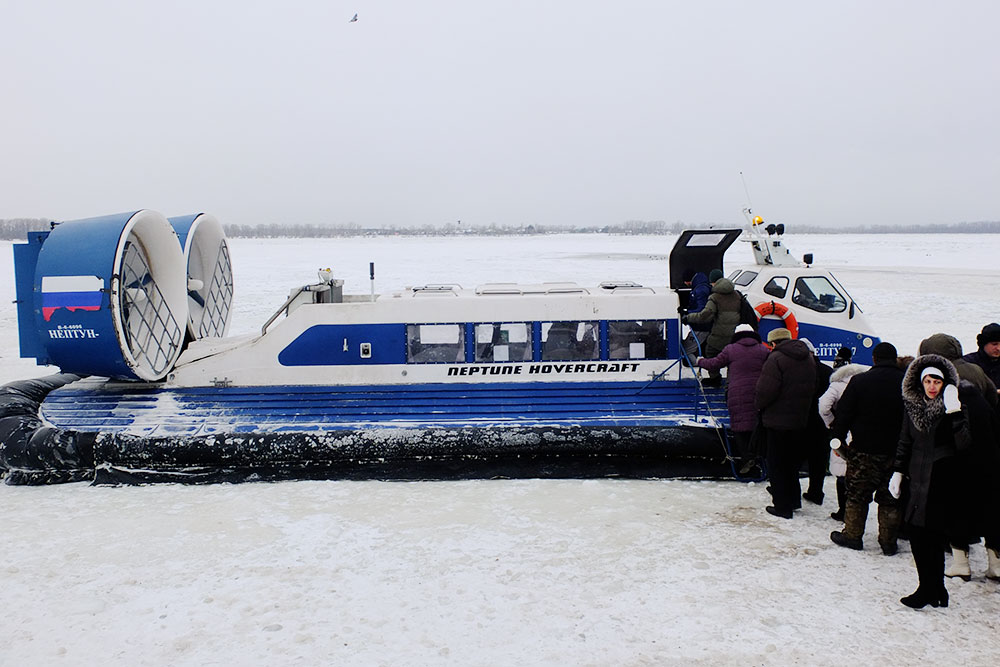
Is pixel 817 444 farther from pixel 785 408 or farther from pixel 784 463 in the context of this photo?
pixel 785 408

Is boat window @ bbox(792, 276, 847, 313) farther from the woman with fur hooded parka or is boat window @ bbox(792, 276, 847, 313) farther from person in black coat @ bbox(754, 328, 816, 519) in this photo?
the woman with fur hooded parka

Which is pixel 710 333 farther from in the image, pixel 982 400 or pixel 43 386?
pixel 43 386

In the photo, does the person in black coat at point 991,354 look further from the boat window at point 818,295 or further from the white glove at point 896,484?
the boat window at point 818,295

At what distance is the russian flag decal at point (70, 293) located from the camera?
5789mm

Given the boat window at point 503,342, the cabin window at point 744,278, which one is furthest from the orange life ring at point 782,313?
the boat window at point 503,342

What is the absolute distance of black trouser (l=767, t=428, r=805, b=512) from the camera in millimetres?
4707

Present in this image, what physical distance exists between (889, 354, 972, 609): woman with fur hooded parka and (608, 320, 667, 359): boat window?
3.08 metres

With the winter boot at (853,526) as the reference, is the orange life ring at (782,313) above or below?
above

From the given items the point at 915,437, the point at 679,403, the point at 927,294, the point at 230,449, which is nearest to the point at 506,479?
the point at 679,403

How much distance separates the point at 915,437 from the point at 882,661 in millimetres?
1054

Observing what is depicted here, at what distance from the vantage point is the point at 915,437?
11.6ft

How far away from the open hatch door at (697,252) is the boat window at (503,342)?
1.86 m

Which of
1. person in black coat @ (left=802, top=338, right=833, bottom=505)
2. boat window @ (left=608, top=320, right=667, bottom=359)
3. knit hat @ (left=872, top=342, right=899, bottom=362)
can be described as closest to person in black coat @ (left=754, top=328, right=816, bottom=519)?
person in black coat @ (left=802, top=338, right=833, bottom=505)

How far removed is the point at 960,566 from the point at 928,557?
1.60 feet
